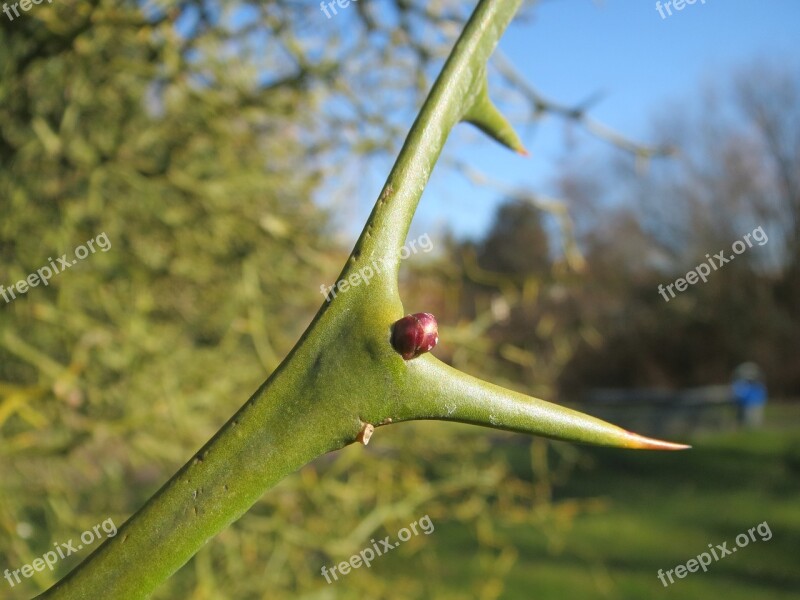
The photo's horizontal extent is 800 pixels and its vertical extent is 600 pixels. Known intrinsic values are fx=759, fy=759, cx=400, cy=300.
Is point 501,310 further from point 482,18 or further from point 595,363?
point 595,363

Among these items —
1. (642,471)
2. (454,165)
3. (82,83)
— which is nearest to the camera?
(82,83)

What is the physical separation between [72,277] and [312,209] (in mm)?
799

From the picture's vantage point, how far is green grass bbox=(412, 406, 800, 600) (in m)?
3.32

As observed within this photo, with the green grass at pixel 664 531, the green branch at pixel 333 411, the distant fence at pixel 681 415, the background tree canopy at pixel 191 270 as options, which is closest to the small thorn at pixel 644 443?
the green branch at pixel 333 411

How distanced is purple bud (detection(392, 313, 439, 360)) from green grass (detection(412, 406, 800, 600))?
47.8 inches

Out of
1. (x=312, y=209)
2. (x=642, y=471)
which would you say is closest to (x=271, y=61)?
(x=312, y=209)

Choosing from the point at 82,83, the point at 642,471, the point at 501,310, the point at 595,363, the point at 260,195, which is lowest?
the point at 595,363

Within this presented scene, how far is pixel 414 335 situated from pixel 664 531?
14.8ft

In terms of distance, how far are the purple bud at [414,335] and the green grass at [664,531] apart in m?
1.21

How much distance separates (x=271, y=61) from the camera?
169cm

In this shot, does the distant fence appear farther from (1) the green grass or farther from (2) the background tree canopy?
(2) the background tree canopy

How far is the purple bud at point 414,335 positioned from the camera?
0.22 meters

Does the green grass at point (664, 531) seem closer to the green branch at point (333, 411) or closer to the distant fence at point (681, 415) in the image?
the distant fence at point (681, 415)

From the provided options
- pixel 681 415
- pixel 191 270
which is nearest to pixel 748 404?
pixel 681 415
